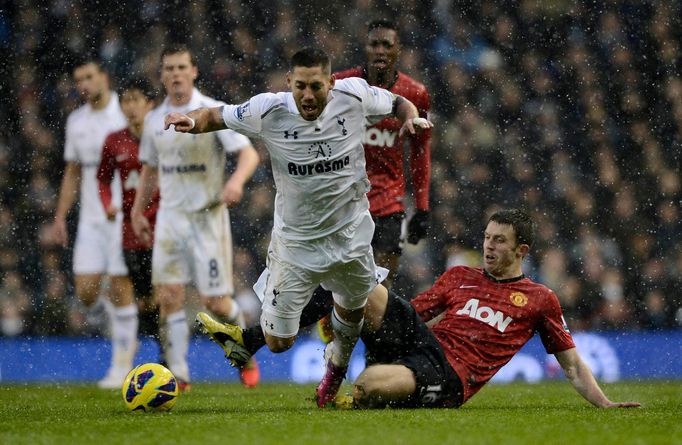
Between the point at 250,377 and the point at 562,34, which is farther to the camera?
the point at 562,34

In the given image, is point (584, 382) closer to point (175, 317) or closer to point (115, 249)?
point (175, 317)

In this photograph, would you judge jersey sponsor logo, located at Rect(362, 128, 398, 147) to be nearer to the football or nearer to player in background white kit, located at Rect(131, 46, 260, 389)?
player in background white kit, located at Rect(131, 46, 260, 389)

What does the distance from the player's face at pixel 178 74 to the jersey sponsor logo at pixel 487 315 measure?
3191 mm

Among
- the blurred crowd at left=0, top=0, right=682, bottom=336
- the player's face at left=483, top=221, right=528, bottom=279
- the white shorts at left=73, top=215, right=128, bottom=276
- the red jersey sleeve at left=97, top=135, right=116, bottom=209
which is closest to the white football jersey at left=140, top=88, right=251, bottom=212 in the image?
the red jersey sleeve at left=97, top=135, right=116, bottom=209

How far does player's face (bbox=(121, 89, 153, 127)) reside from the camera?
8.95 metres

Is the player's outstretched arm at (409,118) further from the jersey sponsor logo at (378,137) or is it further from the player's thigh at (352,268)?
the jersey sponsor logo at (378,137)

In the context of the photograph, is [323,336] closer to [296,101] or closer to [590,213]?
[296,101]

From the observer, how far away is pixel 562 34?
44.1 feet

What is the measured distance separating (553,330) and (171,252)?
336cm

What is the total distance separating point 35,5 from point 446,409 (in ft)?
30.6

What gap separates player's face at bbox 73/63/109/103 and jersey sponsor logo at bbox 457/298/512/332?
16.7 ft

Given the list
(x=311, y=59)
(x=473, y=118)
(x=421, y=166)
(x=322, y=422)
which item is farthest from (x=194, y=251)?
(x=473, y=118)

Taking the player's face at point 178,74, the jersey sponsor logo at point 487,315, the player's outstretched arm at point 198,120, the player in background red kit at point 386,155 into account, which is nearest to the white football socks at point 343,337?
the jersey sponsor logo at point 487,315

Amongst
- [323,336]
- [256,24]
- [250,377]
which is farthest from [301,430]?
[256,24]
